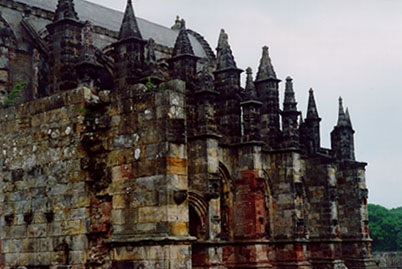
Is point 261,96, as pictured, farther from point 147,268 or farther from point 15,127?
point 147,268

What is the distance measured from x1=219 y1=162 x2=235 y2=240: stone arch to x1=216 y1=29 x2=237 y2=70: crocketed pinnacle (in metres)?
3.87

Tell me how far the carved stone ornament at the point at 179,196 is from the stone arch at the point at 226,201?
12.9 meters

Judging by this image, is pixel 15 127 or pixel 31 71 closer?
pixel 15 127

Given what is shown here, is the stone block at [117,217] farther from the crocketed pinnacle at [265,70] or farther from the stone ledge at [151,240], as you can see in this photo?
the crocketed pinnacle at [265,70]

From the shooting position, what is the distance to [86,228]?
10.5m

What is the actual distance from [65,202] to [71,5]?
25.0ft

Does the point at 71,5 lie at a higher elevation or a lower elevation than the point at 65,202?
higher

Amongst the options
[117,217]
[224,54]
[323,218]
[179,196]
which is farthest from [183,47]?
[179,196]

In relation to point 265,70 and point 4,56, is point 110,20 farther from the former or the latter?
point 4,56

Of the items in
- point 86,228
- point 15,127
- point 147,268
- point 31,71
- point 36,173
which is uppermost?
point 31,71

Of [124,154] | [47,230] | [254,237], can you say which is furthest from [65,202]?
[254,237]

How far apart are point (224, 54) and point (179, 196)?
1511 centimetres

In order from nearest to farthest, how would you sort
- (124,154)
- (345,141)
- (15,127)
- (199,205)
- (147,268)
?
(147,268)
(124,154)
(15,127)
(199,205)
(345,141)

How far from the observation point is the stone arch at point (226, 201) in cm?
2266
